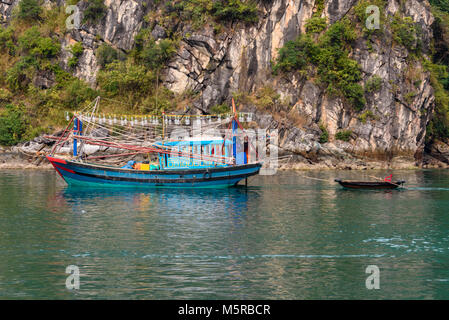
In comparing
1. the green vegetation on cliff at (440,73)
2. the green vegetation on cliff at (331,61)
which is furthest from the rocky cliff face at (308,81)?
the green vegetation on cliff at (440,73)

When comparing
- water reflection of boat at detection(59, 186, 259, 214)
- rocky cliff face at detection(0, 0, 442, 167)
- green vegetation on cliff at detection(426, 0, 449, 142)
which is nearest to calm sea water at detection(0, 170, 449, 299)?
water reflection of boat at detection(59, 186, 259, 214)

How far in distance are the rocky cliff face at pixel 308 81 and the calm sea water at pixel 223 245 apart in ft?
90.1

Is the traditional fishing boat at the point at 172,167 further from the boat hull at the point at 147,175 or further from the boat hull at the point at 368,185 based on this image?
the boat hull at the point at 368,185

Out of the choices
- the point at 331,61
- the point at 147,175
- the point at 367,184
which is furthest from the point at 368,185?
the point at 331,61

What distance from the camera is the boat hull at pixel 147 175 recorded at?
43.5m

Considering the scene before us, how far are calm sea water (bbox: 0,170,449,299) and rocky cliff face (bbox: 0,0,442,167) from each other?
27.5 meters

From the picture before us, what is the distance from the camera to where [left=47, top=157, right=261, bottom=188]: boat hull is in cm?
4353

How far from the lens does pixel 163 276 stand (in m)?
18.9

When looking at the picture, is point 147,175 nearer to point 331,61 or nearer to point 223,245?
point 223,245

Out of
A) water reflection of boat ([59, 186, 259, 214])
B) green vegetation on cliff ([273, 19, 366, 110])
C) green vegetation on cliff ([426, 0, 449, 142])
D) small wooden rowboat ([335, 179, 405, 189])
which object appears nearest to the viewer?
water reflection of boat ([59, 186, 259, 214])

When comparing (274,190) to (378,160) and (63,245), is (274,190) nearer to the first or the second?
(63,245)

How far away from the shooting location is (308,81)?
225ft

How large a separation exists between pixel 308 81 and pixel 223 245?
48651mm

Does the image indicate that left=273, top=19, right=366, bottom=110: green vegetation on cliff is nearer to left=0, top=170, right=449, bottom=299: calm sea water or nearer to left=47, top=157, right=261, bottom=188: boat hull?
left=47, top=157, right=261, bottom=188: boat hull
